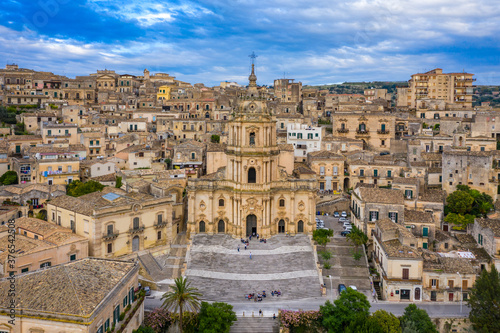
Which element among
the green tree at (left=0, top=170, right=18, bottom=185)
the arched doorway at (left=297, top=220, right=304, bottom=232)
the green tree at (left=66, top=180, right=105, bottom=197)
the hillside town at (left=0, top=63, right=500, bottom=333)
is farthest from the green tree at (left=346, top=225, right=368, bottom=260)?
the green tree at (left=0, top=170, right=18, bottom=185)

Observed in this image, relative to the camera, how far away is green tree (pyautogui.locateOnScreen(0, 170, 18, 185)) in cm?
5915

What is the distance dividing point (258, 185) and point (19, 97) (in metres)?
63.2

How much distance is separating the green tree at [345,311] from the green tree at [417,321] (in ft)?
9.66

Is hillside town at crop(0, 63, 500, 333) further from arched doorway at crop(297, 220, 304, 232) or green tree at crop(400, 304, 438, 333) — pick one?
green tree at crop(400, 304, 438, 333)

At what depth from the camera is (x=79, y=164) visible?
204ft

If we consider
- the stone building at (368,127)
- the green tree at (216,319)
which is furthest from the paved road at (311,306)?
the stone building at (368,127)

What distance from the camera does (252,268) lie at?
4519cm

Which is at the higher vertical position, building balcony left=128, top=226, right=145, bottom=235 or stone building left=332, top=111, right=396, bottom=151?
stone building left=332, top=111, right=396, bottom=151

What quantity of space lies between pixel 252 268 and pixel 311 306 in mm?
7840

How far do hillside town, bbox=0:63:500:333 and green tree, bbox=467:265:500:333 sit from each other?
2720mm

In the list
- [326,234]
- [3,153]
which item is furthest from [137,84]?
[326,234]

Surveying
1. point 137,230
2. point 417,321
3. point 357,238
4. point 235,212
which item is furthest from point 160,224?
point 417,321

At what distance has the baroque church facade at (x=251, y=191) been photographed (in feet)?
170

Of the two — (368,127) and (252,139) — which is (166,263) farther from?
(368,127)
